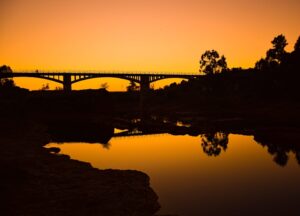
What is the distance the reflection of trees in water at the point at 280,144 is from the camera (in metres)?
27.9

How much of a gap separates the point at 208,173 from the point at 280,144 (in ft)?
48.5

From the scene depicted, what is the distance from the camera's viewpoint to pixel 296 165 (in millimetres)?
24875

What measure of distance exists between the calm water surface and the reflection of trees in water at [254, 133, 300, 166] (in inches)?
24.6

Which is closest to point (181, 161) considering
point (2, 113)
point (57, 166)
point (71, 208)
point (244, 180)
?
point (244, 180)

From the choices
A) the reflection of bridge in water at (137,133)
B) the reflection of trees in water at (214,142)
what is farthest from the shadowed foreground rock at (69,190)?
the reflection of bridge in water at (137,133)

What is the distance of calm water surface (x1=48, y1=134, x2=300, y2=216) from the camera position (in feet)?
53.1

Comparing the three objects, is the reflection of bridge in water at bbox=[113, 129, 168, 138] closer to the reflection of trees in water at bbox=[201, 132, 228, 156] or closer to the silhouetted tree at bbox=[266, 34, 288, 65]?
the reflection of trees in water at bbox=[201, 132, 228, 156]

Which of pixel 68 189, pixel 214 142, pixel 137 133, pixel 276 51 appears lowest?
pixel 137 133

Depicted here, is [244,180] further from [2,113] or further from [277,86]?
[277,86]

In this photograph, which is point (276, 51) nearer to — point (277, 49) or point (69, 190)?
point (277, 49)

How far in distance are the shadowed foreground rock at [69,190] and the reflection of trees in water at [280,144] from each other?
13965 mm

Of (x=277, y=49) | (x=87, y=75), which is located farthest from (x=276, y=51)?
(x=87, y=75)

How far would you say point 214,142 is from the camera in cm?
3781

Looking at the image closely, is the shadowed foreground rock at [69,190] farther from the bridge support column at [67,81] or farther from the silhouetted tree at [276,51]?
the silhouetted tree at [276,51]
